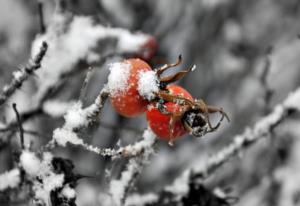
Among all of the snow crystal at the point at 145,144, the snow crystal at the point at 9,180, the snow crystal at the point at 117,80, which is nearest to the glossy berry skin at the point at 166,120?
the snow crystal at the point at 117,80

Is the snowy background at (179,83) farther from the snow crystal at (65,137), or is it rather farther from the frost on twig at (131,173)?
the snow crystal at (65,137)

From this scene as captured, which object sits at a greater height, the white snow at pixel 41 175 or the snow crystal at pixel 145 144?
the snow crystal at pixel 145 144

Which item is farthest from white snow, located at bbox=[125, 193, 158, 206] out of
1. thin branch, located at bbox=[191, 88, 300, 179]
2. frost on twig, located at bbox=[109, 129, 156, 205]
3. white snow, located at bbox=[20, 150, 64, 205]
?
white snow, located at bbox=[20, 150, 64, 205]

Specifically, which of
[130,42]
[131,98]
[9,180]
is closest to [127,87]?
[131,98]

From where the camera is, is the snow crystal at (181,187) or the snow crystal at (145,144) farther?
the snow crystal at (181,187)

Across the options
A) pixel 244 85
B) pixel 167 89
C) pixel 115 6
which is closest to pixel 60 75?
pixel 167 89
